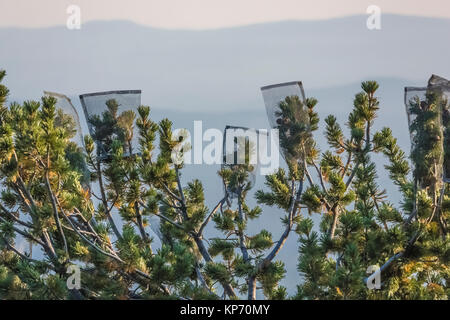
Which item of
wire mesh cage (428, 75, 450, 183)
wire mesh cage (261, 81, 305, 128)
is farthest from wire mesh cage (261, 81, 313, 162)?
wire mesh cage (428, 75, 450, 183)

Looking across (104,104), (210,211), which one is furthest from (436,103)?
(104,104)

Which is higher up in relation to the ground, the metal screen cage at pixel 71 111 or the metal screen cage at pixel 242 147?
the metal screen cage at pixel 71 111

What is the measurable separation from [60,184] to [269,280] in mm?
823

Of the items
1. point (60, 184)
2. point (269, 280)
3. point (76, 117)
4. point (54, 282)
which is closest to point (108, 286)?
point (54, 282)

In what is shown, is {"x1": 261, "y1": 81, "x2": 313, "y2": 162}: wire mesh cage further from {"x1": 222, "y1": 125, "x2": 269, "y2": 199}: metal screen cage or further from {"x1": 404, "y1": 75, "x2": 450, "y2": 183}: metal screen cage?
{"x1": 404, "y1": 75, "x2": 450, "y2": 183}: metal screen cage

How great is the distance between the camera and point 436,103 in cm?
267

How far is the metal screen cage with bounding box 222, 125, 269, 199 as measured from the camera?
9.02ft

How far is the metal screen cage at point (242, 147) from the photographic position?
2.75m

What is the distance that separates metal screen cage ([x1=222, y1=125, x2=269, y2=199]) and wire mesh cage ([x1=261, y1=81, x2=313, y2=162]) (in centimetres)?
8

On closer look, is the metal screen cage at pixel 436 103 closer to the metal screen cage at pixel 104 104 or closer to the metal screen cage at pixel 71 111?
the metal screen cage at pixel 104 104

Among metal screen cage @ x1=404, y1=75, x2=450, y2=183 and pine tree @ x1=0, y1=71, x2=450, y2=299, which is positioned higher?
metal screen cage @ x1=404, y1=75, x2=450, y2=183

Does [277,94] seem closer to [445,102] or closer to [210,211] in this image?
[210,211]

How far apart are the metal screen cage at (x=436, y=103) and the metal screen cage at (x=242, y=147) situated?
0.55 meters

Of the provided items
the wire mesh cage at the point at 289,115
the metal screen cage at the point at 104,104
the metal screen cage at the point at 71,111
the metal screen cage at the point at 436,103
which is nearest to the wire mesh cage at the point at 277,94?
the wire mesh cage at the point at 289,115
